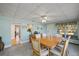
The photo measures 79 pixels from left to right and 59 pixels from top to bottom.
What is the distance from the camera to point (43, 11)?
6.24ft

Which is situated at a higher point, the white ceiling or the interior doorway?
the white ceiling

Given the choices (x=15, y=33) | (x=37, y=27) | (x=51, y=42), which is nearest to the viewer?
(x=15, y=33)

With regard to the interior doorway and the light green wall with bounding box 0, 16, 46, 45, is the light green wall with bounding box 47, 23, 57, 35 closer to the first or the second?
the light green wall with bounding box 0, 16, 46, 45

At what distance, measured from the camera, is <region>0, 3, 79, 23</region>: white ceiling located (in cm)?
172

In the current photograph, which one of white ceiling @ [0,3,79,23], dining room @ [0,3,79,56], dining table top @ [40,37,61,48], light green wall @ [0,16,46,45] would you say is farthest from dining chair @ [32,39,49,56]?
white ceiling @ [0,3,79,23]

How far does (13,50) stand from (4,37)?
0.38 meters

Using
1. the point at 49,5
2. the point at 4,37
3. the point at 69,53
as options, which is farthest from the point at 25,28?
the point at 69,53

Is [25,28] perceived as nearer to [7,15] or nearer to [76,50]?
[7,15]

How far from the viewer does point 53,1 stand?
162 cm

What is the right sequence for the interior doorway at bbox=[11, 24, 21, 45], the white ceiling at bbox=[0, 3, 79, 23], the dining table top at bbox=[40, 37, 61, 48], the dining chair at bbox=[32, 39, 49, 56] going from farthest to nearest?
the dining table top at bbox=[40, 37, 61, 48], the dining chair at bbox=[32, 39, 49, 56], the interior doorway at bbox=[11, 24, 21, 45], the white ceiling at bbox=[0, 3, 79, 23]

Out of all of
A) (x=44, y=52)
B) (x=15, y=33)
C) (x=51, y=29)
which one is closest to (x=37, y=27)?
(x=51, y=29)

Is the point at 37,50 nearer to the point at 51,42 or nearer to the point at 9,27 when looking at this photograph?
the point at 51,42

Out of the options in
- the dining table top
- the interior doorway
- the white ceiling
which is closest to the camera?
the white ceiling

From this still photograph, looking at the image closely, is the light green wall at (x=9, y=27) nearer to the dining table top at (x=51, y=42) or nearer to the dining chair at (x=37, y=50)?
the dining chair at (x=37, y=50)
